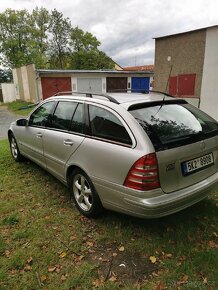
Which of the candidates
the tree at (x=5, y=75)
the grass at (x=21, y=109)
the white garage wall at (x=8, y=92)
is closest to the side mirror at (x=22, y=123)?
the grass at (x=21, y=109)

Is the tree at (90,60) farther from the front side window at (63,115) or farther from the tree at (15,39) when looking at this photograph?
the front side window at (63,115)

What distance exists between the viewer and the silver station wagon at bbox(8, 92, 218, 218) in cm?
249

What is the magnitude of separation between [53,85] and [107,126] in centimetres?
1978

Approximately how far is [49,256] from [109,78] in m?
22.4

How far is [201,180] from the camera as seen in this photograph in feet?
9.50

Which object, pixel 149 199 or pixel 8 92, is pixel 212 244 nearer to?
pixel 149 199

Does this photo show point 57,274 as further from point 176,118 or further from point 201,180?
point 176,118

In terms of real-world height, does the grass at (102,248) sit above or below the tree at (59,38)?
below

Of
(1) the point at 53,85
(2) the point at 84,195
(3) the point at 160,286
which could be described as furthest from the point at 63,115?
(1) the point at 53,85

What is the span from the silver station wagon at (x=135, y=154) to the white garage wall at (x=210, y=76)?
6.22 meters

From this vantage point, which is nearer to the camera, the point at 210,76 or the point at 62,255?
the point at 62,255

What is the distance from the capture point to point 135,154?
2.47 meters

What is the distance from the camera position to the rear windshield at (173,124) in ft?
8.52

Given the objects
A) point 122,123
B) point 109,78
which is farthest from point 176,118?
point 109,78
